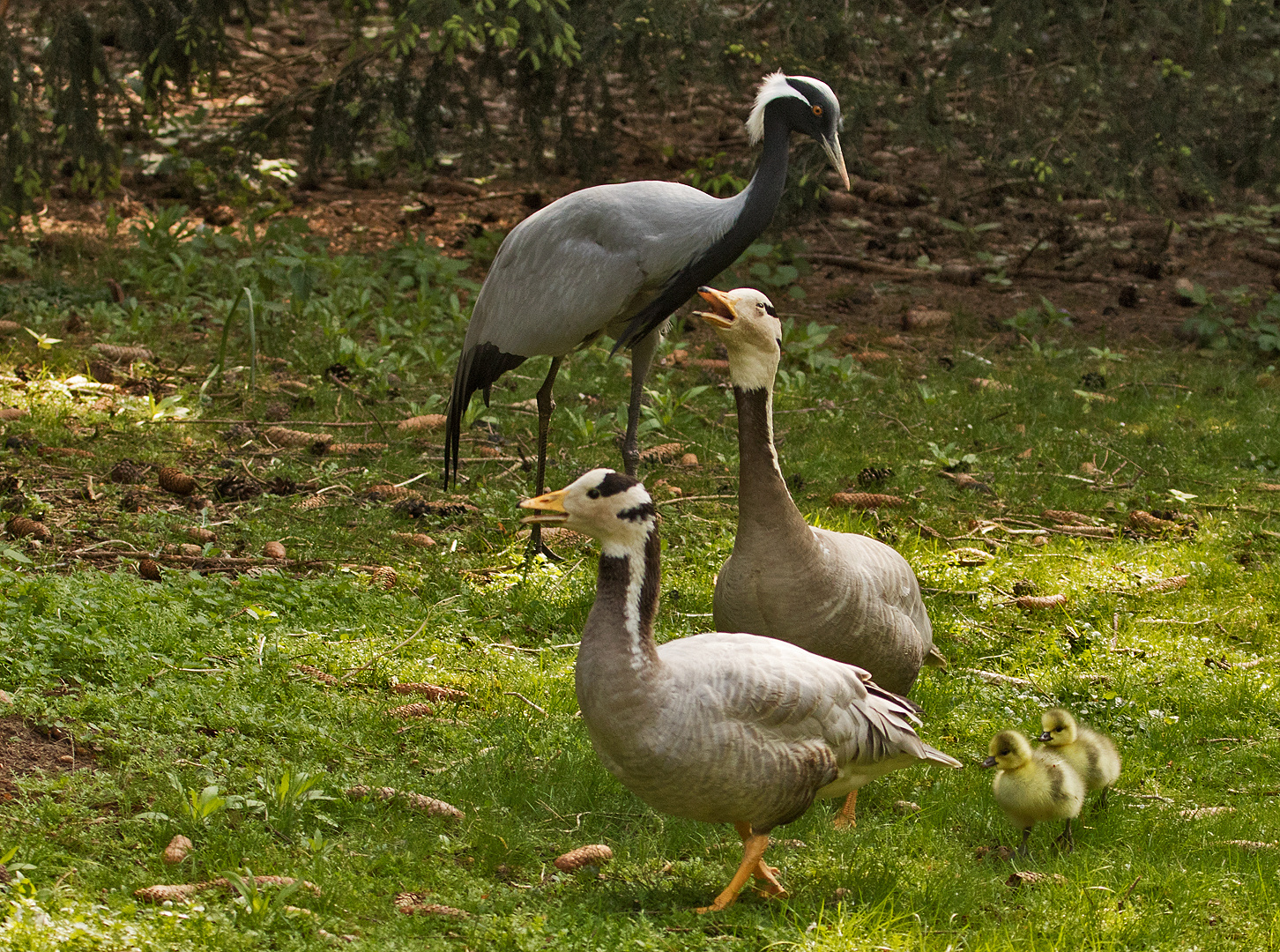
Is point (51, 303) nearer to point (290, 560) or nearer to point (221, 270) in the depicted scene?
point (221, 270)

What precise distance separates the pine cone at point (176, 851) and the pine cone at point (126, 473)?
3418 millimetres

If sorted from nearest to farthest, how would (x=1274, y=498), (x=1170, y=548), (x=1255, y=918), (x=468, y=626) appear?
(x=1255, y=918) → (x=468, y=626) → (x=1170, y=548) → (x=1274, y=498)

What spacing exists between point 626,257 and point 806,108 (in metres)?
1.21

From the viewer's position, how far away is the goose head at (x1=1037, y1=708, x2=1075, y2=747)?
169 inches

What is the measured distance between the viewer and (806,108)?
6.39 metres

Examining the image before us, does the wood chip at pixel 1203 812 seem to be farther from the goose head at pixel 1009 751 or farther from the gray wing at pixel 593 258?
the gray wing at pixel 593 258

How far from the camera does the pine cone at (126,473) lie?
6.66m

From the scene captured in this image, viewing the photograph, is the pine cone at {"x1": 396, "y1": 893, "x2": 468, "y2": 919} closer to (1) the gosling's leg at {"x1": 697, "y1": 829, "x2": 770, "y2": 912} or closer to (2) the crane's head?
(1) the gosling's leg at {"x1": 697, "y1": 829, "x2": 770, "y2": 912}

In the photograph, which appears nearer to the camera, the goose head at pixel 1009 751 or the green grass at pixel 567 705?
the green grass at pixel 567 705

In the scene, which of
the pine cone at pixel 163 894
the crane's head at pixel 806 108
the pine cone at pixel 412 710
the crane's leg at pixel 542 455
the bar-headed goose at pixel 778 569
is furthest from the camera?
the crane's leg at pixel 542 455

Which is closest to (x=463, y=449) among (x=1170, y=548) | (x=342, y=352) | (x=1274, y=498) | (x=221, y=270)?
(x=342, y=352)

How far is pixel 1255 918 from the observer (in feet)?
12.4

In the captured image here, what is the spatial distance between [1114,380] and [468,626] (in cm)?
584

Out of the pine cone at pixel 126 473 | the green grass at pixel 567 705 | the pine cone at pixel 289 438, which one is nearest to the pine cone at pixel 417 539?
the green grass at pixel 567 705
